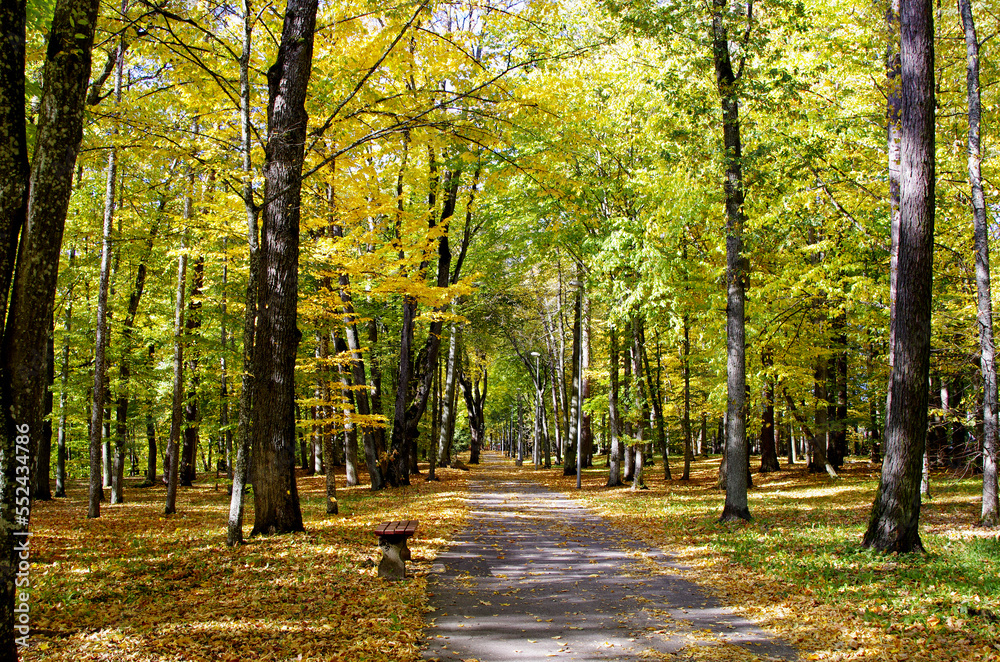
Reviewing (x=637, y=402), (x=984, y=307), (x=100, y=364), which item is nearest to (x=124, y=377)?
(x=100, y=364)

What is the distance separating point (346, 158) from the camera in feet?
39.2

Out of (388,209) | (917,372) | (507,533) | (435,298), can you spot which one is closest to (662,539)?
(507,533)

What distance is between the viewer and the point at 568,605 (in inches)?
232

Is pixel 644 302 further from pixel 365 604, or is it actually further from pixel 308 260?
pixel 365 604

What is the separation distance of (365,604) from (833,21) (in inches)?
564

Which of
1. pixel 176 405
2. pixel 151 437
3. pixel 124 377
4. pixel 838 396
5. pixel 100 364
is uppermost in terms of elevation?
pixel 100 364

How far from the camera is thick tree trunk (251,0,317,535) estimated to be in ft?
26.9

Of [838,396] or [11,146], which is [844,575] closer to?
[11,146]

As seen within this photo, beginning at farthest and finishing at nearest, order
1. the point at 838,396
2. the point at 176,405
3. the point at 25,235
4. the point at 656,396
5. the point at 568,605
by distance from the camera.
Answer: the point at 656,396 < the point at 838,396 < the point at 176,405 < the point at 568,605 < the point at 25,235

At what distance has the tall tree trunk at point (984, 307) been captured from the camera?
9.06 metres

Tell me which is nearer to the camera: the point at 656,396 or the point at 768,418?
the point at 768,418

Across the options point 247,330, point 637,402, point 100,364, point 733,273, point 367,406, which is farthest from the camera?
point 367,406

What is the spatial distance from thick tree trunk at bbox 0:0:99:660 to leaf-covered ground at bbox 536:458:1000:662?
15.3 ft

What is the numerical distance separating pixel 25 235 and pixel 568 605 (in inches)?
213
